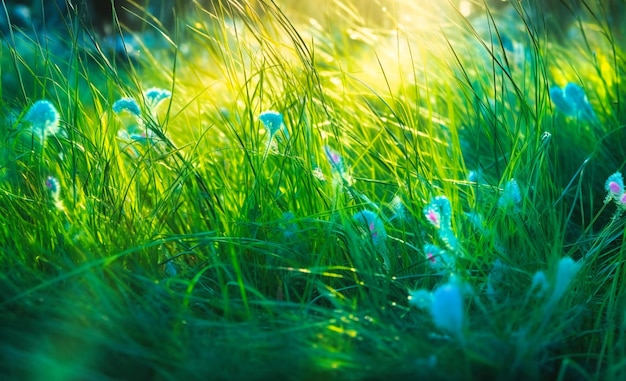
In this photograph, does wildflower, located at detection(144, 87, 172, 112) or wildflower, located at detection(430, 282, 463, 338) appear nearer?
wildflower, located at detection(430, 282, 463, 338)

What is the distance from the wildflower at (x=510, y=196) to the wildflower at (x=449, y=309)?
0.48 meters

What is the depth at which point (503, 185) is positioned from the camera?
5.58ft

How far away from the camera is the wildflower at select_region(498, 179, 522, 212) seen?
4.93 feet

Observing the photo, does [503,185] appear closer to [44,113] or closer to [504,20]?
[44,113]

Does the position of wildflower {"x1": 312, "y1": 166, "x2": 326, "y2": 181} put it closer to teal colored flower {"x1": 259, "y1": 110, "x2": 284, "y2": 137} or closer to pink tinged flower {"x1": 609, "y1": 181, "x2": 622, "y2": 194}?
teal colored flower {"x1": 259, "y1": 110, "x2": 284, "y2": 137}

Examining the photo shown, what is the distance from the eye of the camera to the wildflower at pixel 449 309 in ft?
3.43

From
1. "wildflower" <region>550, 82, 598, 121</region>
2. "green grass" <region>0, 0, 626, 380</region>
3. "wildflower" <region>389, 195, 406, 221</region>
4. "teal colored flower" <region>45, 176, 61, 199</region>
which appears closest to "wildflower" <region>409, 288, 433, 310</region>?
"green grass" <region>0, 0, 626, 380</region>

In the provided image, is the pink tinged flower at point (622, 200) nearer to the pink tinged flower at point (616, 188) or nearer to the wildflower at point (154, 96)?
the pink tinged flower at point (616, 188)

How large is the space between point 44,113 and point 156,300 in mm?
402

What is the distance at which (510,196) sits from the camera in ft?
4.97

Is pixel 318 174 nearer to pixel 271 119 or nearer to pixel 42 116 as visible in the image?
pixel 271 119

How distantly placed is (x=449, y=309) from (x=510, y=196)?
1.75 feet

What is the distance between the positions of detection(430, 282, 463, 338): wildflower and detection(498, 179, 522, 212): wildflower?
478 mm

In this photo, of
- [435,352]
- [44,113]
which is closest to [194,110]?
[44,113]
